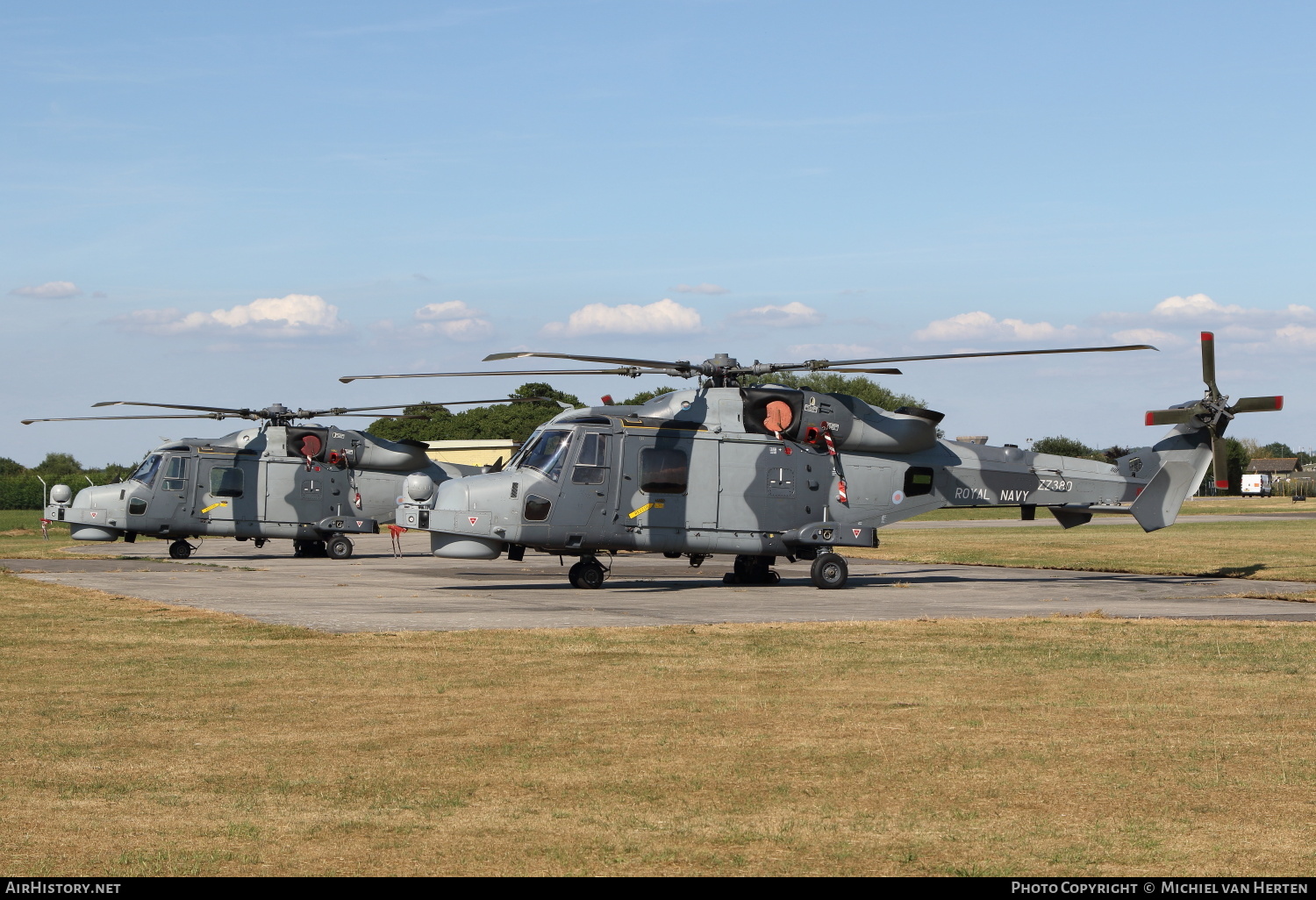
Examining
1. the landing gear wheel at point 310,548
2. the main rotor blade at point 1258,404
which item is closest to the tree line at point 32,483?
the landing gear wheel at point 310,548

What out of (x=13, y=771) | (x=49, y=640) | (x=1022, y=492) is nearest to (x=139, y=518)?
(x=49, y=640)

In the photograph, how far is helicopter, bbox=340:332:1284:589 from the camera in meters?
25.2

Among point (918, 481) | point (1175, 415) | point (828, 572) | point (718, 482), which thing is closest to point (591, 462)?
point (718, 482)

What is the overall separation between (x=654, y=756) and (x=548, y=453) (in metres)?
16.7

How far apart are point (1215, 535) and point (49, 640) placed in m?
40.3

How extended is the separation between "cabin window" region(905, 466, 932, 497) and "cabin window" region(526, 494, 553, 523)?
777cm

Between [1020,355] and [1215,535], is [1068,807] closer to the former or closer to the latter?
[1020,355]

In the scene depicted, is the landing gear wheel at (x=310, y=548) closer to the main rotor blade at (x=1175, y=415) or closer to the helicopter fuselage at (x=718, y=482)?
the helicopter fuselage at (x=718, y=482)

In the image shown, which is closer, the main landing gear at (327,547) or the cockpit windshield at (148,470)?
the cockpit windshield at (148,470)

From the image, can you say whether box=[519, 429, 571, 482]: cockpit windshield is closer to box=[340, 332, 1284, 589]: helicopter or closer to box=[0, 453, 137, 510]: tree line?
box=[340, 332, 1284, 589]: helicopter

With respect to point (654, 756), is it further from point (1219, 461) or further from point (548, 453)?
point (1219, 461)

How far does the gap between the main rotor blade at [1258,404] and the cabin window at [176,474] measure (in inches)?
1084

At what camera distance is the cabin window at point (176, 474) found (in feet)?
120

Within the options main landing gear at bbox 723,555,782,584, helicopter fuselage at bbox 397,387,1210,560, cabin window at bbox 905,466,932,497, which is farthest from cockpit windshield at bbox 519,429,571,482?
cabin window at bbox 905,466,932,497
